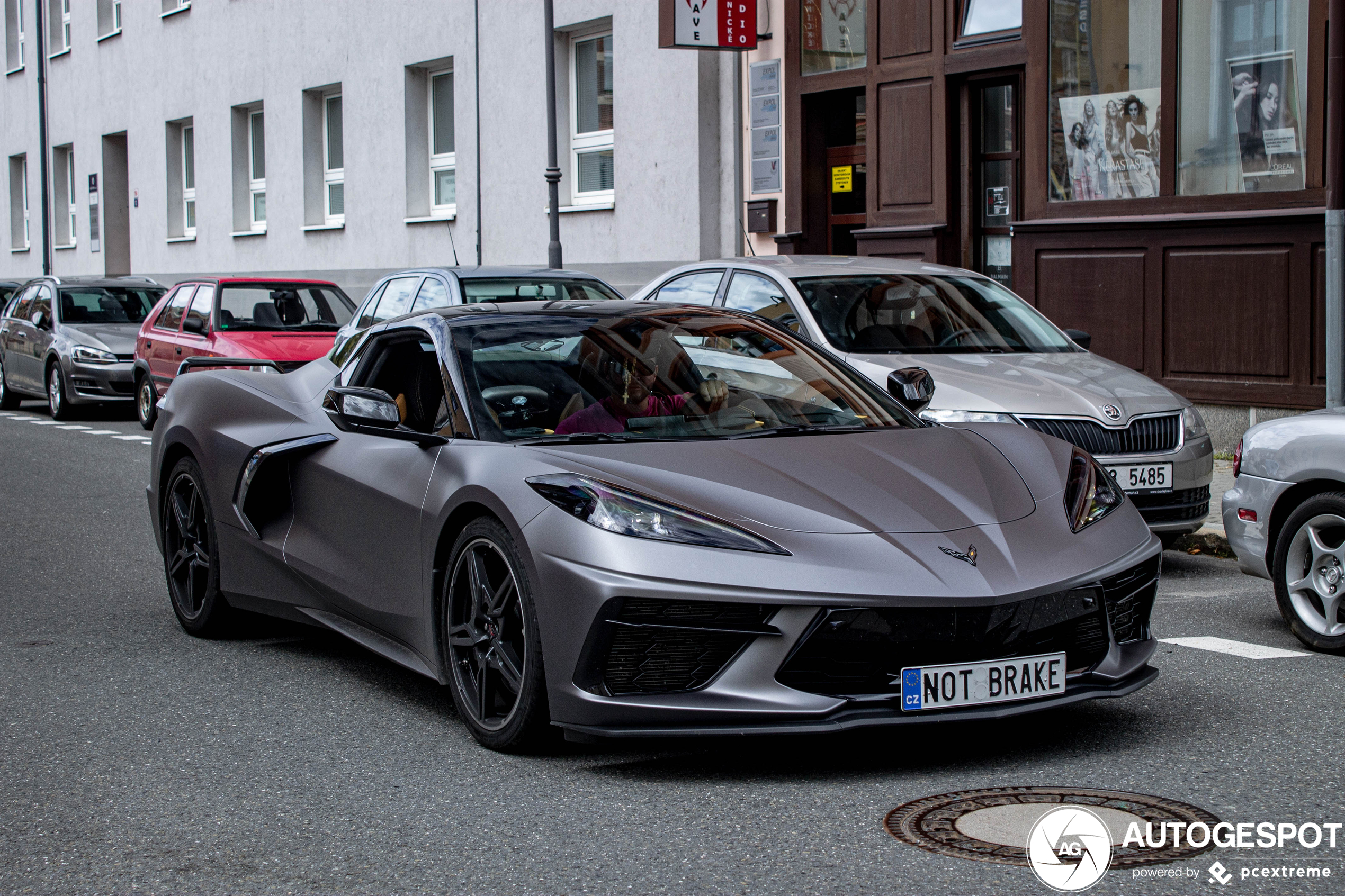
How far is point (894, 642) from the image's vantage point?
14.5ft

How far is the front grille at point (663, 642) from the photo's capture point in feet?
14.5

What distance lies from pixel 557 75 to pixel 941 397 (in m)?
13.7

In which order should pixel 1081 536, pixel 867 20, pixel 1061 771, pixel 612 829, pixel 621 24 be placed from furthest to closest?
pixel 621 24, pixel 867 20, pixel 1081 536, pixel 1061 771, pixel 612 829

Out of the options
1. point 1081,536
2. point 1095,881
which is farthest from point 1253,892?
point 1081,536

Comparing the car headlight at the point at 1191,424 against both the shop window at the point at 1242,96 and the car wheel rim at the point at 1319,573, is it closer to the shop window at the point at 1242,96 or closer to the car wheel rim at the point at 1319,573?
the car wheel rim at the point at 1319,573

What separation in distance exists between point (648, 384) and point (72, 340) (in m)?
15.9

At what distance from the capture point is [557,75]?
2128 cm

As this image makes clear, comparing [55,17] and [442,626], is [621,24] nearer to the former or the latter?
[442,626]

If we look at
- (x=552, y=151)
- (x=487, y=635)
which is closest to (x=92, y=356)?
(x=552, y=151)

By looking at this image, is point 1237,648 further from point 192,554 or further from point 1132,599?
point 192,554

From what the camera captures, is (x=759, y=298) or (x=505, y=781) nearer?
(x=505, y=781)

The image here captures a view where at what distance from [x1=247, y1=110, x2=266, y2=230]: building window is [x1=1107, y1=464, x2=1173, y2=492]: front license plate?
23.8 metres

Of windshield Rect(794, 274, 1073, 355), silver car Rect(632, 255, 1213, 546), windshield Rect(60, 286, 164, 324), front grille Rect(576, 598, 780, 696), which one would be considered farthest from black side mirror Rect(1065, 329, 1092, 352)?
windshield Rect(60, 286, 164, 324)

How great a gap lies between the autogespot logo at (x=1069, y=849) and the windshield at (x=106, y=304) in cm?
1791
